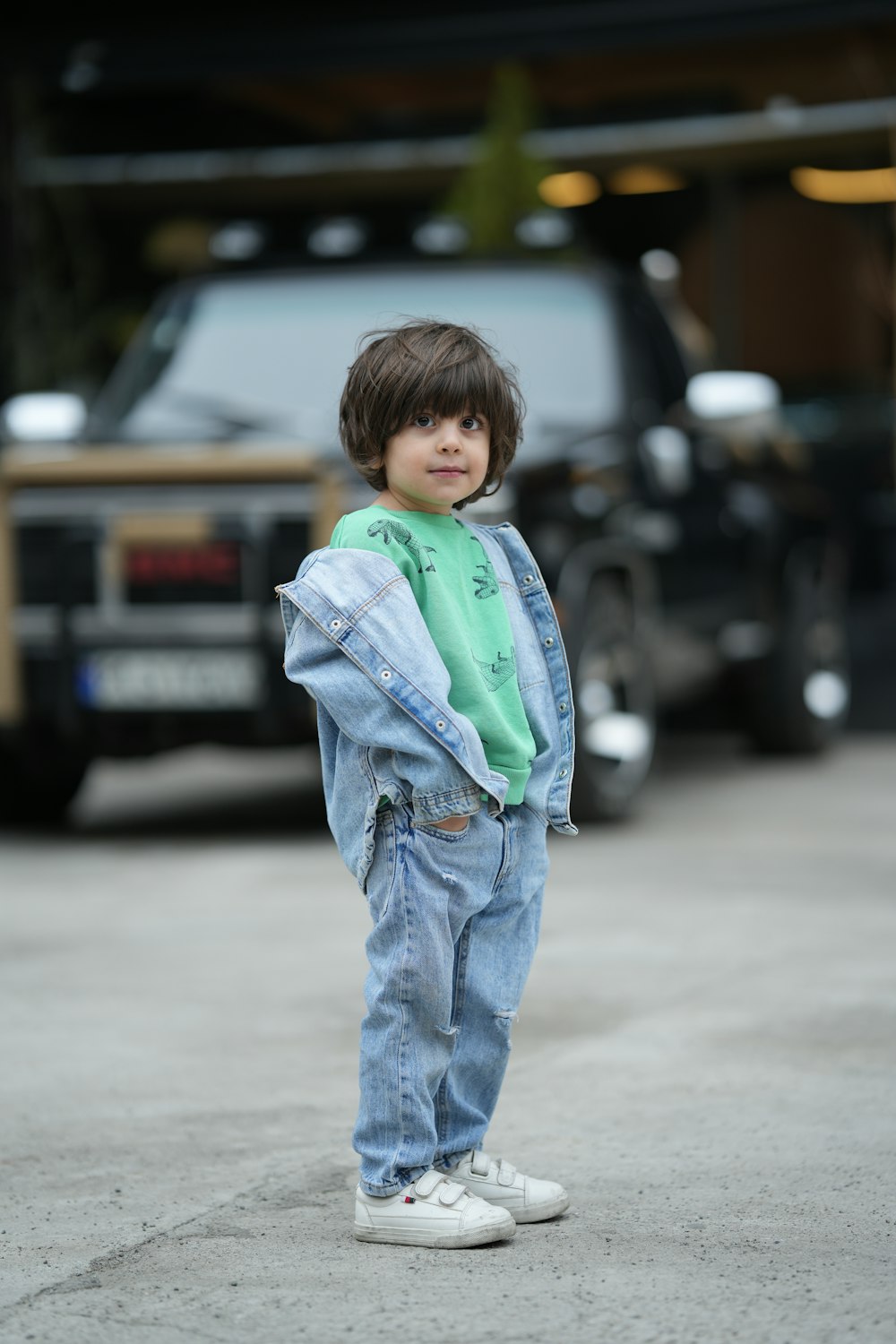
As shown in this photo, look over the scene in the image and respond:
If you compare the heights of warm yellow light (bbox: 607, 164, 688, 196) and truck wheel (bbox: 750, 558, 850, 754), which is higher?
warm yellow light (bbox: 607, 164, 688, 196)

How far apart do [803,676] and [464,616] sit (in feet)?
19.7

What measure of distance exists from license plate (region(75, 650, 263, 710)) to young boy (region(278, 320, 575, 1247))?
3412 mm

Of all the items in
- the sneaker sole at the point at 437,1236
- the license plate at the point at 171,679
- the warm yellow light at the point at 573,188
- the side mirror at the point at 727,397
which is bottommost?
the sneaker sole at the point at 437,1236

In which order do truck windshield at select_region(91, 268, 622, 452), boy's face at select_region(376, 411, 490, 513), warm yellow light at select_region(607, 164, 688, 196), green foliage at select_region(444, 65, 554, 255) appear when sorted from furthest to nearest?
warm yellow light at select_region(607, 164, 688, 196) < green foliage at select_region(444, 65, 554, 255) < truck windshield at select_region(91, 268, 622, 452) < boy's face at select_region(376, 411, 490, 513)

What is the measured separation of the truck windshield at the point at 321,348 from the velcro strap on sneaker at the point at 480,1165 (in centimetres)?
432

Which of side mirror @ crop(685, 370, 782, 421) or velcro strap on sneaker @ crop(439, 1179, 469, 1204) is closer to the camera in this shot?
velcro strap on sneaker @ crop(439, 1179, 469, 1204)

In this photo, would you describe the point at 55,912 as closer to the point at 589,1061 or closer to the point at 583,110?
the point at 589,1061

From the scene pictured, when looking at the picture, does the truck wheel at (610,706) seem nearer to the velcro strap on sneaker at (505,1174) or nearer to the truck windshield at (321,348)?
the truck windshield at (321,348)

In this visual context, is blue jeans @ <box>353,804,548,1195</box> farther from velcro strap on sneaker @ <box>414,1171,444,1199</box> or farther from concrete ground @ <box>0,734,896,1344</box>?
concrete ground @ <box>0,734,896,1344</box>

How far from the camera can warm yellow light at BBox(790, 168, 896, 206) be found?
11.9 metres

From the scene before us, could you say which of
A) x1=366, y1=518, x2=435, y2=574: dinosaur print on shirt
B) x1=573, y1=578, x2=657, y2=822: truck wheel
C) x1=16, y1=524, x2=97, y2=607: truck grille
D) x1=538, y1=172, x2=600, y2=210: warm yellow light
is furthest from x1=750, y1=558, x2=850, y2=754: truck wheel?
x1=366, y1=518, x2=435, y2=574: dinosaur print on shirt

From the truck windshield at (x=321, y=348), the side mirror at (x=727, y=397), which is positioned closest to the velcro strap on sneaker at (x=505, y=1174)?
the truck windshield at (x=321, y=348)

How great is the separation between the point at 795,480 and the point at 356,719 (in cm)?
662

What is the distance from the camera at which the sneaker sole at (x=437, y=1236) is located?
127 inches
